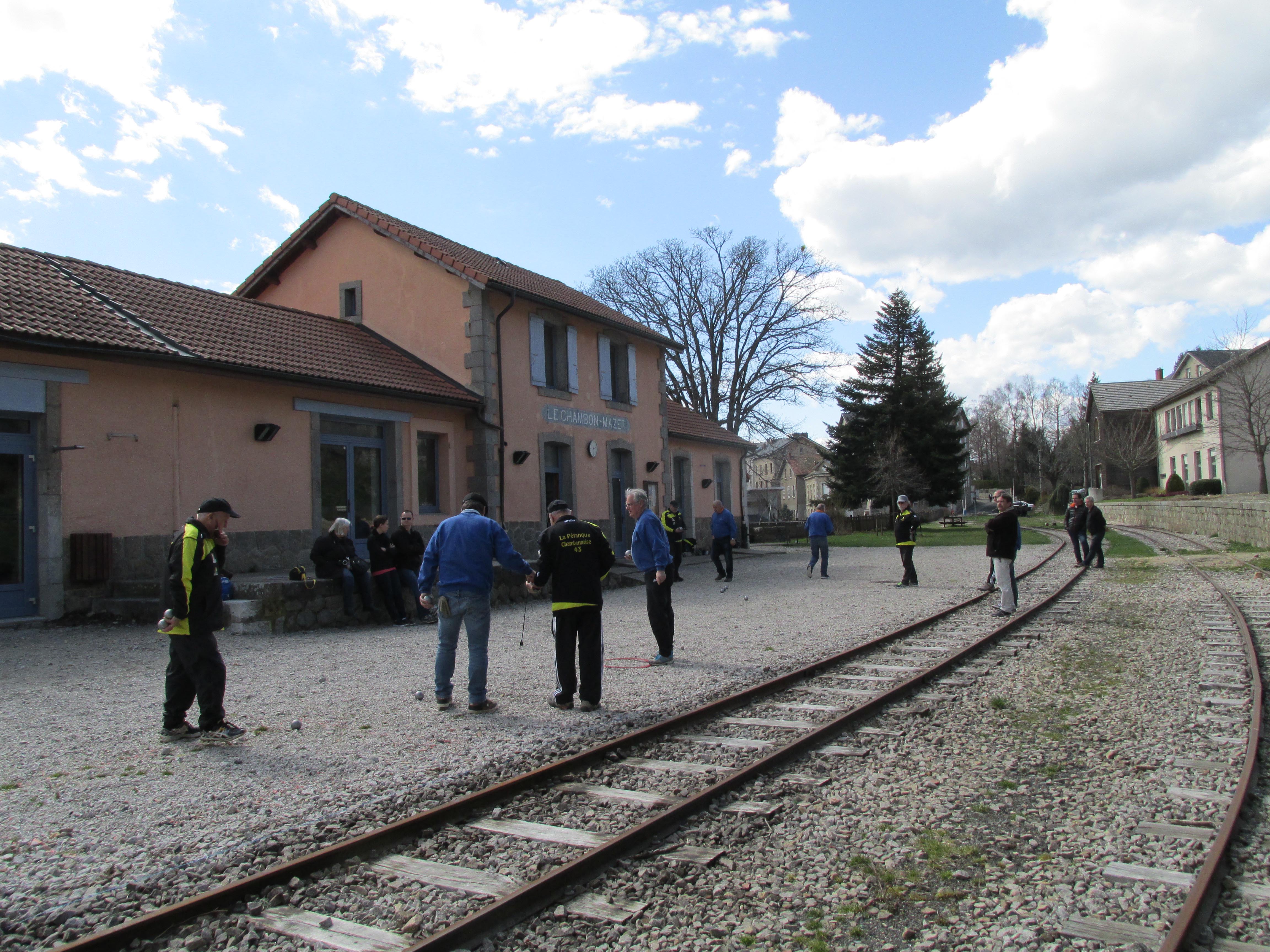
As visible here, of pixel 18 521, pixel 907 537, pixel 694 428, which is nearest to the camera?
pixel 18 521

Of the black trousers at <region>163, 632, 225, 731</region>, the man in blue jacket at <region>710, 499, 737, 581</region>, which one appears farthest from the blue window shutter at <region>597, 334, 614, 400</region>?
the black trousers at <region>163, 632, 225, 731</region>

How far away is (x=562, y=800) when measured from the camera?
4.83m

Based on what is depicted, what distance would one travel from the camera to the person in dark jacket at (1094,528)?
19156 mm

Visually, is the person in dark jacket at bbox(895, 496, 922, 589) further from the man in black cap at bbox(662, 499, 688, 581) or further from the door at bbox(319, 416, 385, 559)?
the door at bbox(319, 416, 385, 559)

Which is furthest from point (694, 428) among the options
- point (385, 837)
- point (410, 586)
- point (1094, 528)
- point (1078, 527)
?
point (385, 837)

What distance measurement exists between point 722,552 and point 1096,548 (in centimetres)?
802

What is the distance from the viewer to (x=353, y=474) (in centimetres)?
1667

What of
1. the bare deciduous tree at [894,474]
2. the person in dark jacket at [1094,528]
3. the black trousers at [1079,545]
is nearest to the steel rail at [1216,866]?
the person in dark jacket at [1094,528]

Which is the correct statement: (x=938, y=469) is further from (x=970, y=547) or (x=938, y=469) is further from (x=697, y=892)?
(x=697, y=892)

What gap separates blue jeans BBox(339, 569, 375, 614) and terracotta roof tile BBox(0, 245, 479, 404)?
3903mm

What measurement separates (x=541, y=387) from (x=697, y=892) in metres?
17.6

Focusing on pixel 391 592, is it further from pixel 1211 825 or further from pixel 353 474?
pixel 1211 825

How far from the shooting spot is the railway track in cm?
325

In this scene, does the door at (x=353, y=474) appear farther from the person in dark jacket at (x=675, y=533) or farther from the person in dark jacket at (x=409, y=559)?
the person in dark jacket at (x=675, y=533)
